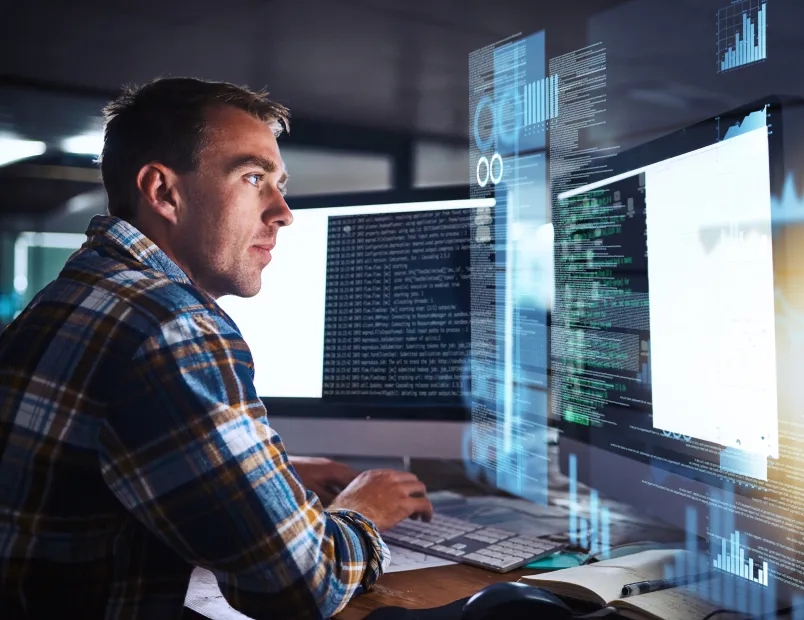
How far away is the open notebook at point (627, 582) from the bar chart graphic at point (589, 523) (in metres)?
0.12

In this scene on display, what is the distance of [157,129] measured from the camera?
95cm

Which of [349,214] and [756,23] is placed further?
[349,214]

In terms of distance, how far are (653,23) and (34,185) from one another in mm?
2061

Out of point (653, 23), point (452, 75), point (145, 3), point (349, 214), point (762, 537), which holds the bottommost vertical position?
point (762, 537)

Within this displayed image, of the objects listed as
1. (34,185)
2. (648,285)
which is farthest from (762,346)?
(34,185)

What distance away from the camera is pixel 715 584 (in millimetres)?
747

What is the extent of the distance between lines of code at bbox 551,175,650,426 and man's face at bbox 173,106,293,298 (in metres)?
0.46

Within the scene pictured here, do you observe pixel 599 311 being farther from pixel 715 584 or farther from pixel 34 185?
pixel 34 185

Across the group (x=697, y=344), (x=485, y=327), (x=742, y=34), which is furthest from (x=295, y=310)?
(x=742, y=34)

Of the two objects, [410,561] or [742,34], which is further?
[410,561]

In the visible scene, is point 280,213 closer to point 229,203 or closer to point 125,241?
point 229,203

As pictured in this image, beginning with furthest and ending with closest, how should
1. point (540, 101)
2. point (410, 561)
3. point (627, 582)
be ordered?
point (540, 101) → point (410, 561) → point (627, 582)

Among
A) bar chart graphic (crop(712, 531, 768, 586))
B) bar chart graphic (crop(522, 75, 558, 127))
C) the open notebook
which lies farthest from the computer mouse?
bar chart graphic (crop(522, 75, 558, 127))

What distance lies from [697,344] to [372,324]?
61 centimetres
